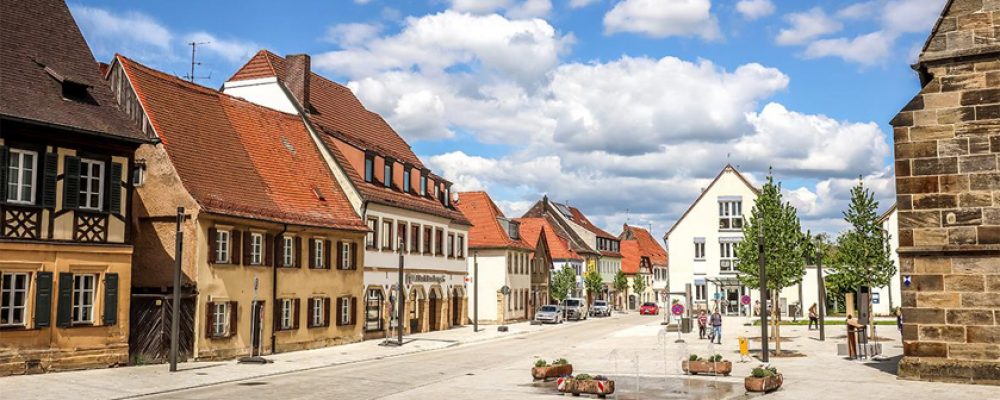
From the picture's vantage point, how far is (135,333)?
95.0 ft

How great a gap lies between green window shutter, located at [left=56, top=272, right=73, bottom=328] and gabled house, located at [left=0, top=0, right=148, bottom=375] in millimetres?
29

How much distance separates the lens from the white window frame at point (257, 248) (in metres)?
33.7

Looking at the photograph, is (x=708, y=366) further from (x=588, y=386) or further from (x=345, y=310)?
(x=345, y=310)

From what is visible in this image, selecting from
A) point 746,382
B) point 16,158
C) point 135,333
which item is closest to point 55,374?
point 135,333

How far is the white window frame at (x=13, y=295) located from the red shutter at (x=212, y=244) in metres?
6.42

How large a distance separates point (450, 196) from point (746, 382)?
1403 inches

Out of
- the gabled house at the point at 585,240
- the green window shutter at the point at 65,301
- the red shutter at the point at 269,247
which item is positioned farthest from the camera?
the gabled house at the point at 585,240

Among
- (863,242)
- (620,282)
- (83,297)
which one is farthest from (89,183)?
(620,282)

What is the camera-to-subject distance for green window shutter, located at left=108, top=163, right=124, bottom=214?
28031 millimetres

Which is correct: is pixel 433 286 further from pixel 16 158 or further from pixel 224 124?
pixel 16 158

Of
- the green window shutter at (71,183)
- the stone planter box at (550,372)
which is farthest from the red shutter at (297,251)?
the stone planter box at (550,372)

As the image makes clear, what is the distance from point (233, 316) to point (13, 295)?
8.25 metres

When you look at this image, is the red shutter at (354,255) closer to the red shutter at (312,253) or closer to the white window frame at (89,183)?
the red shutter at (312,253)

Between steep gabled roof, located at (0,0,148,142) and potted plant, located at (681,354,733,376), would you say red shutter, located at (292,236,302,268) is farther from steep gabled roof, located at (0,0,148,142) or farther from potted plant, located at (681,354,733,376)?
potted plant, located at (681,354,733,376)
